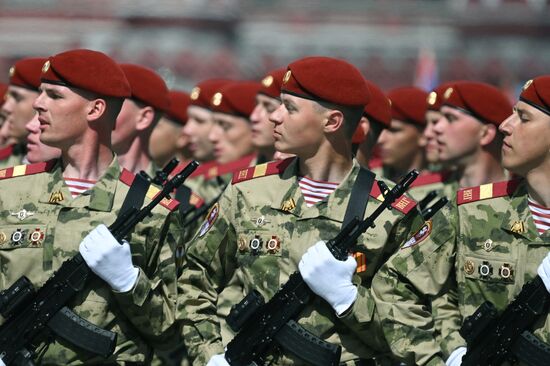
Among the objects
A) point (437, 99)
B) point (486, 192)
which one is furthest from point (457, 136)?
point (486, 192)

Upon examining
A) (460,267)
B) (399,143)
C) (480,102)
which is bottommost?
(399,143)

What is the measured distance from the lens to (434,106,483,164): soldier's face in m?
9.95

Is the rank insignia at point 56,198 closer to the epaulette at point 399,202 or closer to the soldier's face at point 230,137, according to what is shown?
the epaulette at point 399,202

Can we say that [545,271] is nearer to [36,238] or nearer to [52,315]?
[52,315]

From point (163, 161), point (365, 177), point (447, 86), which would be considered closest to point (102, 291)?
point (365, 177)

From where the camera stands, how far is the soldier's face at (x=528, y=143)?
7.75 metres

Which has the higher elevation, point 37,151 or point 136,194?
point 136,194

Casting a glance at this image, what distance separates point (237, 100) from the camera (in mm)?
12562

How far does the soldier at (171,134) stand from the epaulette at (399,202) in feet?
14.5

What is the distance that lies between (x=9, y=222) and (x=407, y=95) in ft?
16.6

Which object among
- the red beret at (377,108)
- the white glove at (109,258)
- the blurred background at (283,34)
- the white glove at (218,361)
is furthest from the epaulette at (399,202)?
the blurred background at (283,34)

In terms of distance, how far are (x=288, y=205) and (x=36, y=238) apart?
1.25m

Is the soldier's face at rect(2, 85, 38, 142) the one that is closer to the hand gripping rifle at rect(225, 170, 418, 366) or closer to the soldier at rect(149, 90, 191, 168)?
the soldier at rect(149, 90, 191, 168)

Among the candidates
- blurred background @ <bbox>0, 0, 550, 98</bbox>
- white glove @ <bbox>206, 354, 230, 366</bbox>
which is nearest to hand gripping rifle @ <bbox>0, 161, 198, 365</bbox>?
white glove @ <bbox>206, 354, 230, 366</bbox>
